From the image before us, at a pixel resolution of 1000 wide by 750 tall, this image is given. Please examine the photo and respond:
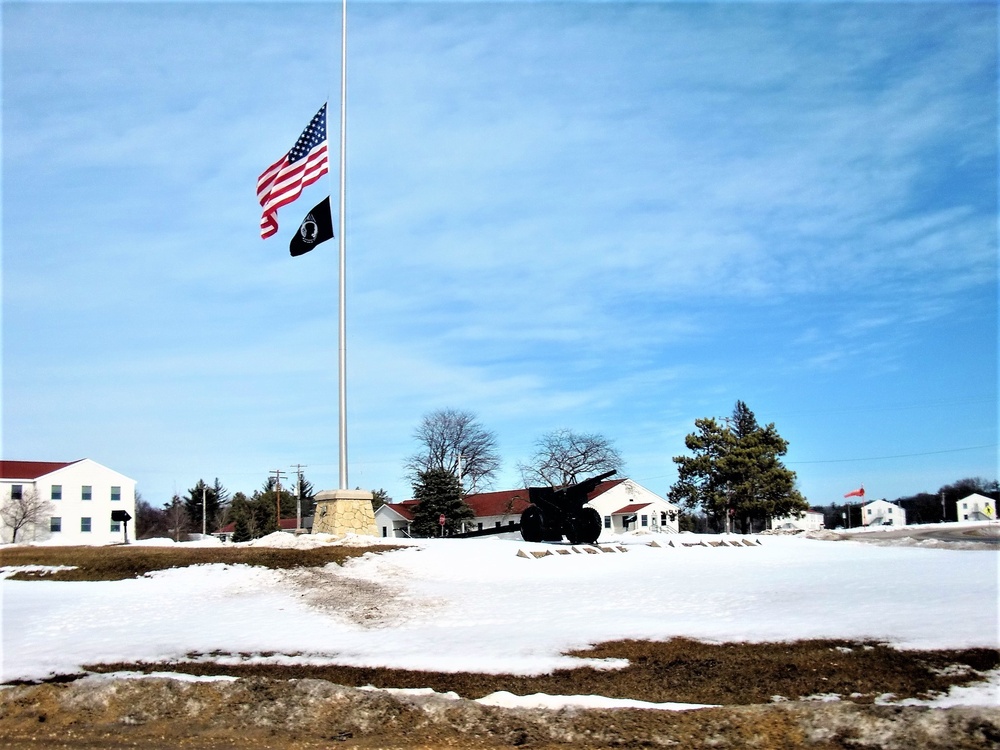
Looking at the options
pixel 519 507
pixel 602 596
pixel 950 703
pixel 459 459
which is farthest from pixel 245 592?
pixel 459 459

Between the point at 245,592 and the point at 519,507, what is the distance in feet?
160

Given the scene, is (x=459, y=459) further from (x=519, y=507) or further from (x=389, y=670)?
(x=389, y=670)

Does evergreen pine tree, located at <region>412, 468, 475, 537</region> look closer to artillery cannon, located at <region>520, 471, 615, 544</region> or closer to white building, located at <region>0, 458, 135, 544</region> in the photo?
white building, located at <region>0, 458, 135, 544</region>

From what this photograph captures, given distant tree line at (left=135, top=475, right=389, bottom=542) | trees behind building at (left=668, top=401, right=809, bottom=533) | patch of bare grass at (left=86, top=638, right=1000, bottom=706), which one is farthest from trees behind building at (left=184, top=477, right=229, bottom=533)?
→ patch of bare grass at (left=86, top=638, right=1000, bottom=706)

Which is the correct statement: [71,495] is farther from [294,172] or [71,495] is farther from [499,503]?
[294,172]

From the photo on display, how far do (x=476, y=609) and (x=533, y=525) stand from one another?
12501 millimetres

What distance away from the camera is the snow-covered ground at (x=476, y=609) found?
10406 mm

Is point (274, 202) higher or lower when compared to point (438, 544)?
higher

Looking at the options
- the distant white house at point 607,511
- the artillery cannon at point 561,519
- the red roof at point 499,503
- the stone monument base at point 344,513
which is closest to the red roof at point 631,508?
the distant white house at point 607,511

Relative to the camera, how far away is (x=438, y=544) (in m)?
21.0

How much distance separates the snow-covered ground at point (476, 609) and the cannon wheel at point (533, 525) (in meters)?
6.30

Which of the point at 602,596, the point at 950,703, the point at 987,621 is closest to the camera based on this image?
the point at 950,703

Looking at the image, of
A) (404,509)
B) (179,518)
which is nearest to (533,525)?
(404,509)

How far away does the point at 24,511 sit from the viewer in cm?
5181
